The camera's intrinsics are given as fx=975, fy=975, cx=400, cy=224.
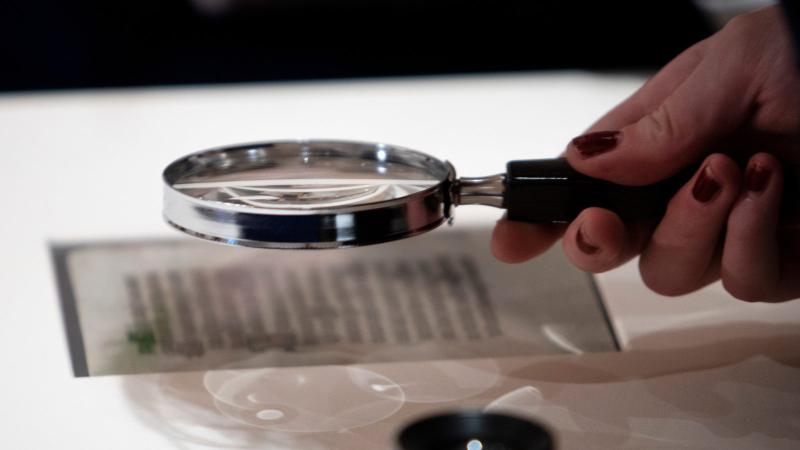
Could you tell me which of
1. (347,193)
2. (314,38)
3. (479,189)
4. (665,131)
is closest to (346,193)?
(347,193)

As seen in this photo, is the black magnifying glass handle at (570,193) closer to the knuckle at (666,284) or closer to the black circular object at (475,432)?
the knuckle at (666,284)

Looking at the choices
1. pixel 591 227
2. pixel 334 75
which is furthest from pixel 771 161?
pixel 334 75

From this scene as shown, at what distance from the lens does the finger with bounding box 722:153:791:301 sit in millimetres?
764

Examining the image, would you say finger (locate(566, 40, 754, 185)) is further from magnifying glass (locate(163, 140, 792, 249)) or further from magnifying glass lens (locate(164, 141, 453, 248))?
magnifying glass lens (locate(164, 141, 453, 248))

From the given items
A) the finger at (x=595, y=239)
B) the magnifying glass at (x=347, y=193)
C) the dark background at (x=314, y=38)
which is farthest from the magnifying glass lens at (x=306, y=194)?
the dark background at (x=314, y=38)

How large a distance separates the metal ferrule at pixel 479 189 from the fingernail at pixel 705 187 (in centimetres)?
15

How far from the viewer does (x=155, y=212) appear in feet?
3.67

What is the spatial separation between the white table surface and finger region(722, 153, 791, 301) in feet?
0.20

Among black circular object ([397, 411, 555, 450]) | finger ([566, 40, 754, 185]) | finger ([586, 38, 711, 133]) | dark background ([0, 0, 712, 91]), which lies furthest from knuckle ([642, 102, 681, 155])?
dark background ([0, 0, 712, 91])

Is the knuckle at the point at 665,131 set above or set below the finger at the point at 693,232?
above

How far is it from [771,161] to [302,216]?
37 centimetres

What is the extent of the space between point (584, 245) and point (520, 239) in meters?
0.10

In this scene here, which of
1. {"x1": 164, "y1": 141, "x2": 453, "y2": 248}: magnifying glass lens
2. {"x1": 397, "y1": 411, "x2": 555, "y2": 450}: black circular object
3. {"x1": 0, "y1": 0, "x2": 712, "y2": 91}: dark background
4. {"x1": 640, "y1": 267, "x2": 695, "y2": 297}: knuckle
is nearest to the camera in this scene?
{"x1": 397, "y1": 411, "x2": 555, "y2": 450}: black circular object

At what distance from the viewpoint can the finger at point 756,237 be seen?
0.76 metres
